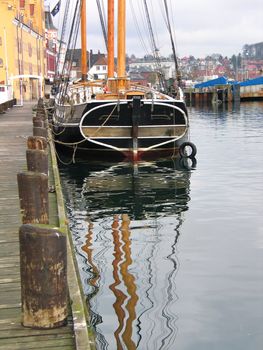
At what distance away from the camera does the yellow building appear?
2549 inches

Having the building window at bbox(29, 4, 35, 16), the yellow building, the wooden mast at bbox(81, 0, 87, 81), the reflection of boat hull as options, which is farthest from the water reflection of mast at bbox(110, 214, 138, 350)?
the building window at bbox(29, 4, 35, 16)

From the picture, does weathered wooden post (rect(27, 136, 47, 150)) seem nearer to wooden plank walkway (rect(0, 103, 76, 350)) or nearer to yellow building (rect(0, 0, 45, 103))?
wooden plank walkway (rect(0, 103, 76, 350))

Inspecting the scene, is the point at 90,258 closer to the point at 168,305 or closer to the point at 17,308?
the point at 168,305

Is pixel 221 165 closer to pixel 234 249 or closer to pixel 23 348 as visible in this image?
pixel 234 249

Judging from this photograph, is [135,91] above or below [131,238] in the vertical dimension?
above

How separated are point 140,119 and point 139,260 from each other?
12790 mm

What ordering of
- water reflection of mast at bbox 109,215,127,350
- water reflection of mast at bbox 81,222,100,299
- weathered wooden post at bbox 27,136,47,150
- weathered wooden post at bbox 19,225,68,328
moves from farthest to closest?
weathered wooden post at bbox 27,136,47,150 < water reflection of mast at bbox 81,222,100,299 < water reflection of mast at bbox 109,215,127,350 < weathered wooden post at bbox 19,225,68,328

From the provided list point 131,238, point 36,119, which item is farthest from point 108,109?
point 131,238

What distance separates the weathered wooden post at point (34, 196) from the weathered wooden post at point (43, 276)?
9.86ft

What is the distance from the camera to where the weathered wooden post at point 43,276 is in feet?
16.7

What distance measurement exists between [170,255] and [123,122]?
12464mm

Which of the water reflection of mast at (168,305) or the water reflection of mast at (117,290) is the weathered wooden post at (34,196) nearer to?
the water reflection of mast at (117,290)

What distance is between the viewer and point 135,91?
2381 centimetres

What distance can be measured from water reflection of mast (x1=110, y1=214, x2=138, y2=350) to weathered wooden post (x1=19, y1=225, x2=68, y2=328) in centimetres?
193
